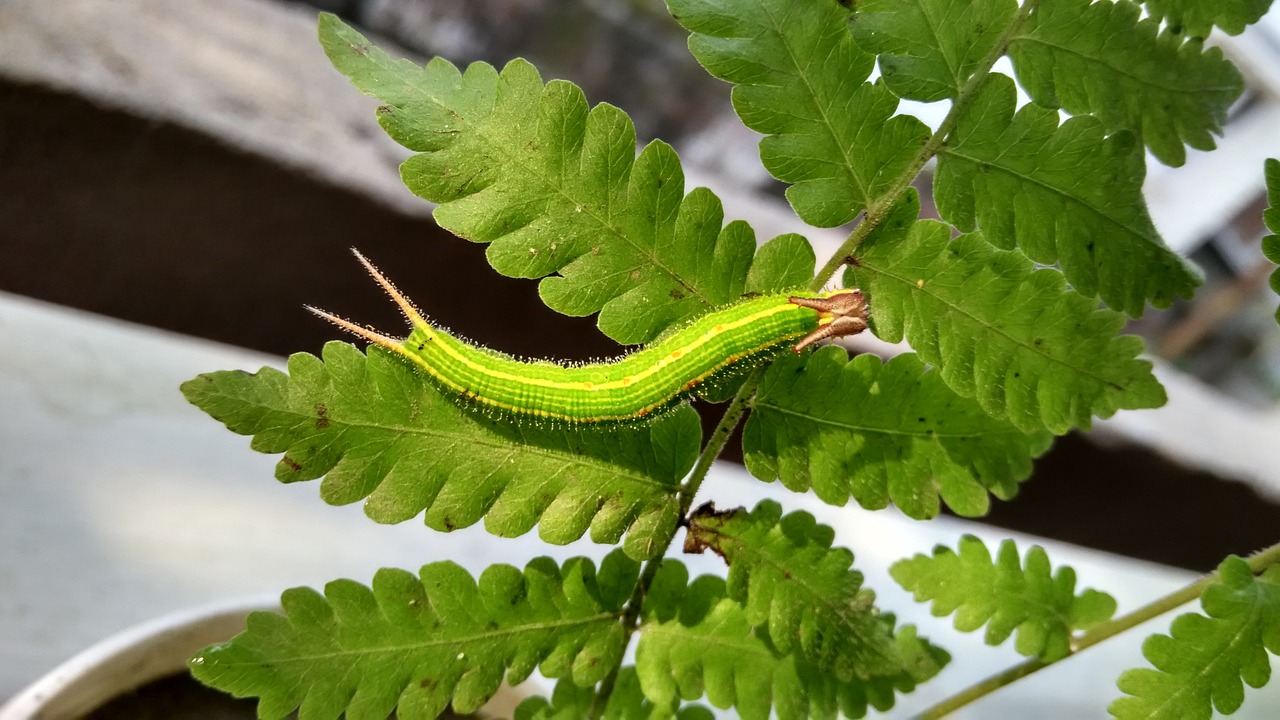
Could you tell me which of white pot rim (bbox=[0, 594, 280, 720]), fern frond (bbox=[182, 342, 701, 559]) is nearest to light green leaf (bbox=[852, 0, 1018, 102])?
fern frond (bbox=[182, 342, 701, 559])

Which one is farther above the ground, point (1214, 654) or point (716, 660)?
point (1214, 654)

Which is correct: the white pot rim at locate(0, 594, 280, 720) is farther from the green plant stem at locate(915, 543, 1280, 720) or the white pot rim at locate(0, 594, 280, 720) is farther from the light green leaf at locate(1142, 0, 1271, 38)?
the light green leaf at locate(1142, 0, 1271, 38)

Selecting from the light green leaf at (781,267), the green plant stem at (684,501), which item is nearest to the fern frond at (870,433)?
the green plant stem at (684,501)

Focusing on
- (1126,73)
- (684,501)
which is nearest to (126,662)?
(684,501)

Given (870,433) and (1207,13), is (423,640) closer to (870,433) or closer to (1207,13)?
(870,433)

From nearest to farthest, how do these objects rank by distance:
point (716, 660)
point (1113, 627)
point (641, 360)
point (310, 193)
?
1. point (641, 360)
2. point (716, 660)
3. point (1113, 627)
4. point (310, 193)

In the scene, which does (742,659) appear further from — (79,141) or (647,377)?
(79,141)
